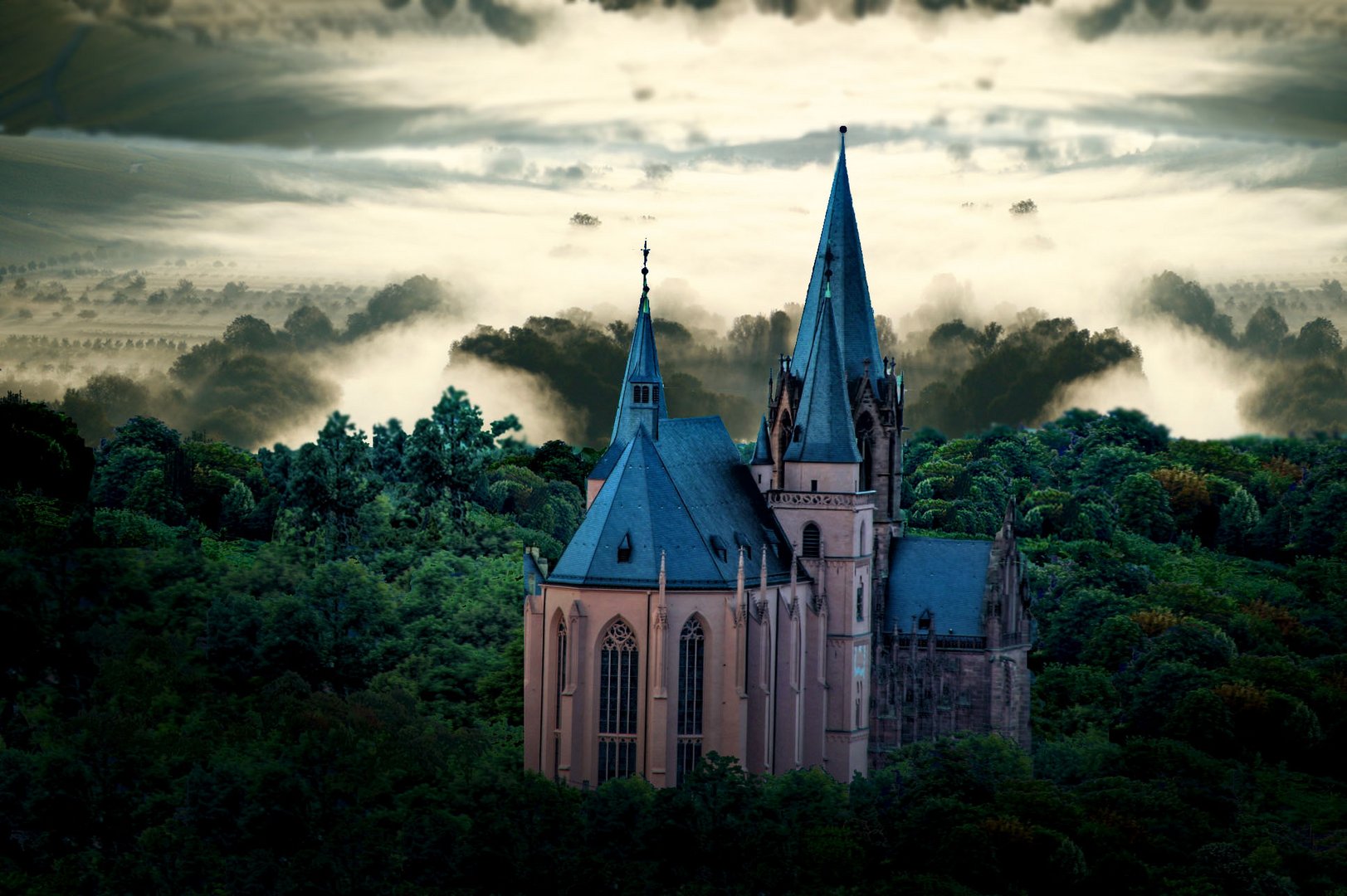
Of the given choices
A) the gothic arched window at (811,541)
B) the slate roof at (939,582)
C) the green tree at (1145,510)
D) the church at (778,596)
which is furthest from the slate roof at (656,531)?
the green tree at (1145,510)

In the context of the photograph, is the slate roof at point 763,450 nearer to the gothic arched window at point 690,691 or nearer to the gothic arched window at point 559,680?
the gothic arched window at point 690,691

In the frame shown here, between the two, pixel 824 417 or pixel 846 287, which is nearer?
pixel 824 417

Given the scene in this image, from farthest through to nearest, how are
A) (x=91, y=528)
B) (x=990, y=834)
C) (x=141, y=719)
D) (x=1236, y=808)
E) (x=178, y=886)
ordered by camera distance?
1. (x=91, y=528)
2. (x=1236, y=808)
3. (x=141, y=719)
4. (x=990, y=834)
5. (x=178, y=886)

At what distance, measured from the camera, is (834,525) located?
9300 centimetres

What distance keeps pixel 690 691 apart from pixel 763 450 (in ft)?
50.3

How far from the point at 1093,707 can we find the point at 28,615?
5147cm

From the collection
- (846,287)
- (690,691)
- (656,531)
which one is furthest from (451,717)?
(846,287)

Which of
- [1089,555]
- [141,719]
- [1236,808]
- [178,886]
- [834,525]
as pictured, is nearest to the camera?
[178,886]

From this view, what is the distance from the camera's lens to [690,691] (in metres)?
83.9

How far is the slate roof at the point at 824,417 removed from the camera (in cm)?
9356

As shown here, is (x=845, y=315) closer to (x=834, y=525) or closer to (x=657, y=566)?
(x=834, y=525)

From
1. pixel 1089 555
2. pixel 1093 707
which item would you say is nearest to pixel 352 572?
pixel 1093 707

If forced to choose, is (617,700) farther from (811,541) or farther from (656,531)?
(811,541)

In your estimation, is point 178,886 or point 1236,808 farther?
point 1236,808
